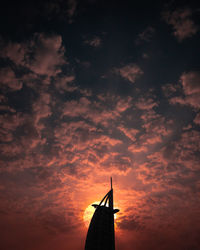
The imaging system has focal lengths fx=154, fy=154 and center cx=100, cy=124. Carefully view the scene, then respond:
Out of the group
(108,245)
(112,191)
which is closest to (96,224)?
(108,245)

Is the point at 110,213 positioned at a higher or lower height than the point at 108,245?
higher

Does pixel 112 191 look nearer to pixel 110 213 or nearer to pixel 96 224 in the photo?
pixel 110 213

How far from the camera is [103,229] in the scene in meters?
35.2

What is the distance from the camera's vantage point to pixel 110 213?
33.8 metres

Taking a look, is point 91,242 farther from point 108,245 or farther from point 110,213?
point 110,213

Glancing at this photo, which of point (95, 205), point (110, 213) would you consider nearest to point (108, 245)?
point (110, 213)

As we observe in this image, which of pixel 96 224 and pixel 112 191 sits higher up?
pixel 112 191

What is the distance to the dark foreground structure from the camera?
3253 cm

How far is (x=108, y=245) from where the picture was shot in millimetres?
32062

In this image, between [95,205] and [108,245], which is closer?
[108,245]

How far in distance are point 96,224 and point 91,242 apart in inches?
151

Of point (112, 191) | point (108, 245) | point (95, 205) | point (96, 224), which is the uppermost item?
point (112, 191)

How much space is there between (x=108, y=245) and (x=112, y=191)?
10460mm

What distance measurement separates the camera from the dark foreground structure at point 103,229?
3253cm
